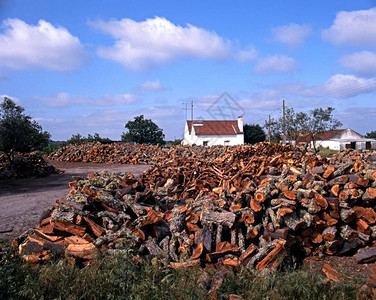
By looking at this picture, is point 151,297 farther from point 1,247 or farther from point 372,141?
point 372,141

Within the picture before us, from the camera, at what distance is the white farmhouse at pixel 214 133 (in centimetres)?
4069

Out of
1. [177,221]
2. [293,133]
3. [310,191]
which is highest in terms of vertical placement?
[293,133]

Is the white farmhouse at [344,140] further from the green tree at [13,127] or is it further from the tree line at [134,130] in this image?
the green tree at [13,127]

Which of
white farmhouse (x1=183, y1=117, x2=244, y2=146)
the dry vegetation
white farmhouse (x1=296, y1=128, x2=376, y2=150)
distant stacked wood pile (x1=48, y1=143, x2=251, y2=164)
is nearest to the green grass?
the dry vegetation

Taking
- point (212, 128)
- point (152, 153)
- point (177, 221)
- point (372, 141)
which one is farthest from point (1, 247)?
point (372, 141)

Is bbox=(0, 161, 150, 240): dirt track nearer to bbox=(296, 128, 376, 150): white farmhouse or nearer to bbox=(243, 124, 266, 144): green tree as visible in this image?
bbox=(243, 124, 266, 144): green tree

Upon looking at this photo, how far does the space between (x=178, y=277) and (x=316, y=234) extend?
256 cm

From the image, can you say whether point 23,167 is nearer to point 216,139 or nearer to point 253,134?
→ point 216,139

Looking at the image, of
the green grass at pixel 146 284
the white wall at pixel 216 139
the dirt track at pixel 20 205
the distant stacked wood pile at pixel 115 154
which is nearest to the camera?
the green grass at pixel 146 284

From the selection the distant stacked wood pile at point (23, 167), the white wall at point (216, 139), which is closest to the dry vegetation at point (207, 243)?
the distant stacked wood pile at point (23, 167)

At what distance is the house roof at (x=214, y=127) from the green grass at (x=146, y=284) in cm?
3668

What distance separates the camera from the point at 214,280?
365 centimetres

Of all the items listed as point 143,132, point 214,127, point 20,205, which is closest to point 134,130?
point 143,132

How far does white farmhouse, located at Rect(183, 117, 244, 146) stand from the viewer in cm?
4069
